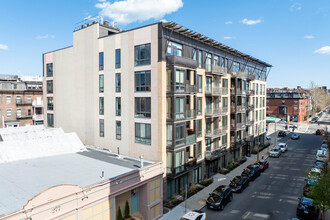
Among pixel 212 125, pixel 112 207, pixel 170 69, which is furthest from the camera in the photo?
pixel 212 125

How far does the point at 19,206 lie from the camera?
Answer: 1390 centimetres

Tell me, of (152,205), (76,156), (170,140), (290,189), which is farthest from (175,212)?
(290,189)

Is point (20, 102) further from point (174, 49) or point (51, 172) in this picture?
point (174, 49)

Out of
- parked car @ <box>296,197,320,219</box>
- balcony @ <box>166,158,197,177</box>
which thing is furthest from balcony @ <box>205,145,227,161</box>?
parked car @ <box>296,197,320,219</box>

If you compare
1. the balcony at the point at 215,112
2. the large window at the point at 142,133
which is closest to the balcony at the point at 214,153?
the balcony at the point at 215,112

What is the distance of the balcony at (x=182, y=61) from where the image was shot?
2378 cm

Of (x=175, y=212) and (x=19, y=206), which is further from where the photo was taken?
(x=175, y=212)

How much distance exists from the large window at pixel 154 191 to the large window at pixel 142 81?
9682mm

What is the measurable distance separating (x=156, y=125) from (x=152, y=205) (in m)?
7.88

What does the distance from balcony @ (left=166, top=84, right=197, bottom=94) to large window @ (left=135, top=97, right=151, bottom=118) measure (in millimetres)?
2523

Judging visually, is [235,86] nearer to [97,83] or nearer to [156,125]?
[156,125]

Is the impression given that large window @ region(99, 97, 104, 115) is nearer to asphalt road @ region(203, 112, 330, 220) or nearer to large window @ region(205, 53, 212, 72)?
large window @ region(205, 53, 212, 72)

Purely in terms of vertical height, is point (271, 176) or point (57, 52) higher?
point (57, 52)

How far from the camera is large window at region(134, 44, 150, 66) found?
24411mm
